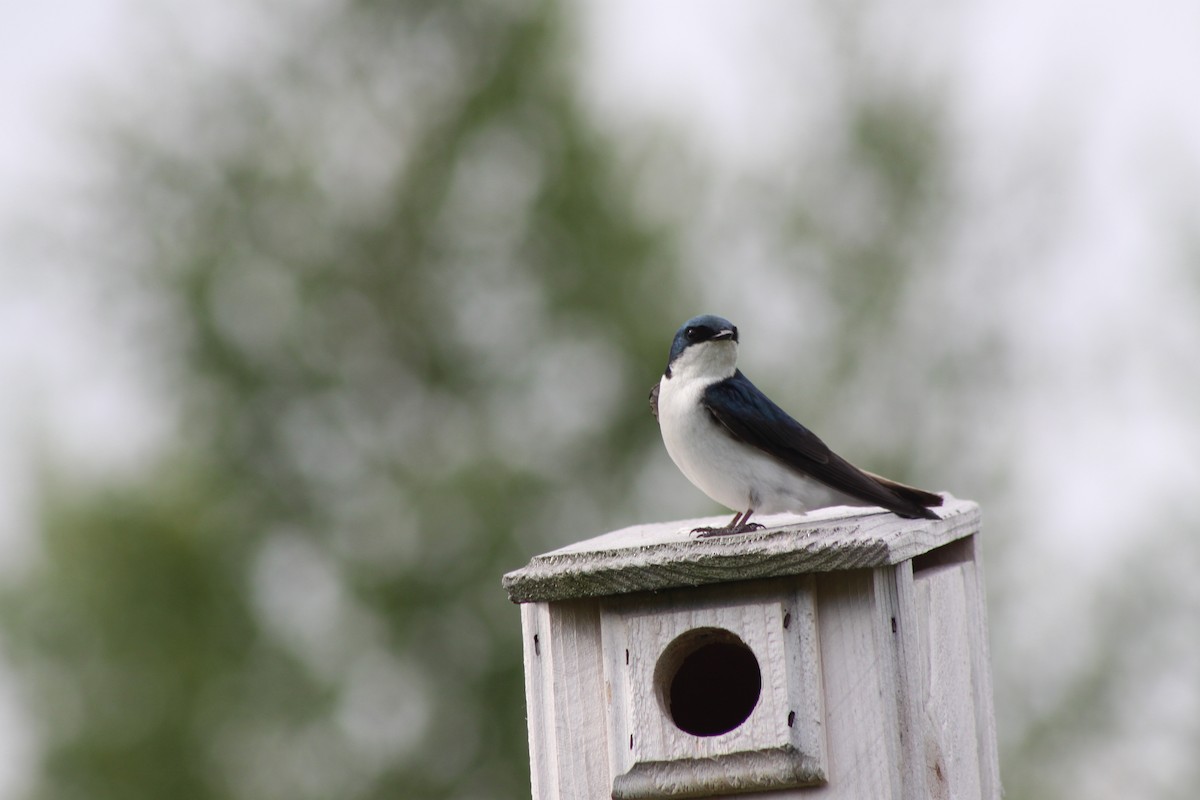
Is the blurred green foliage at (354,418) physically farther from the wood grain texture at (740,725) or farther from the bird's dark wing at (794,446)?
the wood grain texture at (740,725)

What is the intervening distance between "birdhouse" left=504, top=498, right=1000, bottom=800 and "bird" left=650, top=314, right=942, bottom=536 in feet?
0.62

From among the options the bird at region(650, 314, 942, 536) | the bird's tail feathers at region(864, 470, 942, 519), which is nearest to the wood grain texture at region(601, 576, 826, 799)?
the bird at region(650, 314, 942, 536)

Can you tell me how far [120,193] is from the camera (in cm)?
805

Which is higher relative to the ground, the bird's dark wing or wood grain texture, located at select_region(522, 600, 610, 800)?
the bird's dark wing

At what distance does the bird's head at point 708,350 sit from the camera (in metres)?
2.46

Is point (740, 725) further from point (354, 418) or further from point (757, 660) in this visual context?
point (354, 418)

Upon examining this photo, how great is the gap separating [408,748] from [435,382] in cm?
189

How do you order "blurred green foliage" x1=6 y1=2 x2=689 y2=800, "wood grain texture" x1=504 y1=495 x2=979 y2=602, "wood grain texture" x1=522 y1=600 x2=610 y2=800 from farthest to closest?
"blurred green foliage" x1=6 y1=2 x2=689 y2=800 → "wood grain texture" x1=522 y1=600 x2=610 y2=800 → "wood grain texture" x1=504 y1=495 x2=979 y2=602

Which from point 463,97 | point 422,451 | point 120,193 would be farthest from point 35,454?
point 463,97

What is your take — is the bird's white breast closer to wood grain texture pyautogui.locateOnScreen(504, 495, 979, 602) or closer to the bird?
the bird

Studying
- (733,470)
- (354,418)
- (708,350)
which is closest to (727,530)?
(733,470)

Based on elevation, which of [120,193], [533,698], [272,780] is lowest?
[272,780]

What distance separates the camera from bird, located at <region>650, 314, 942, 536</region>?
7.43 ft

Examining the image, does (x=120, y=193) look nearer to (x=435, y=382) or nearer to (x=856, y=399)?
(x=435, y=382)
